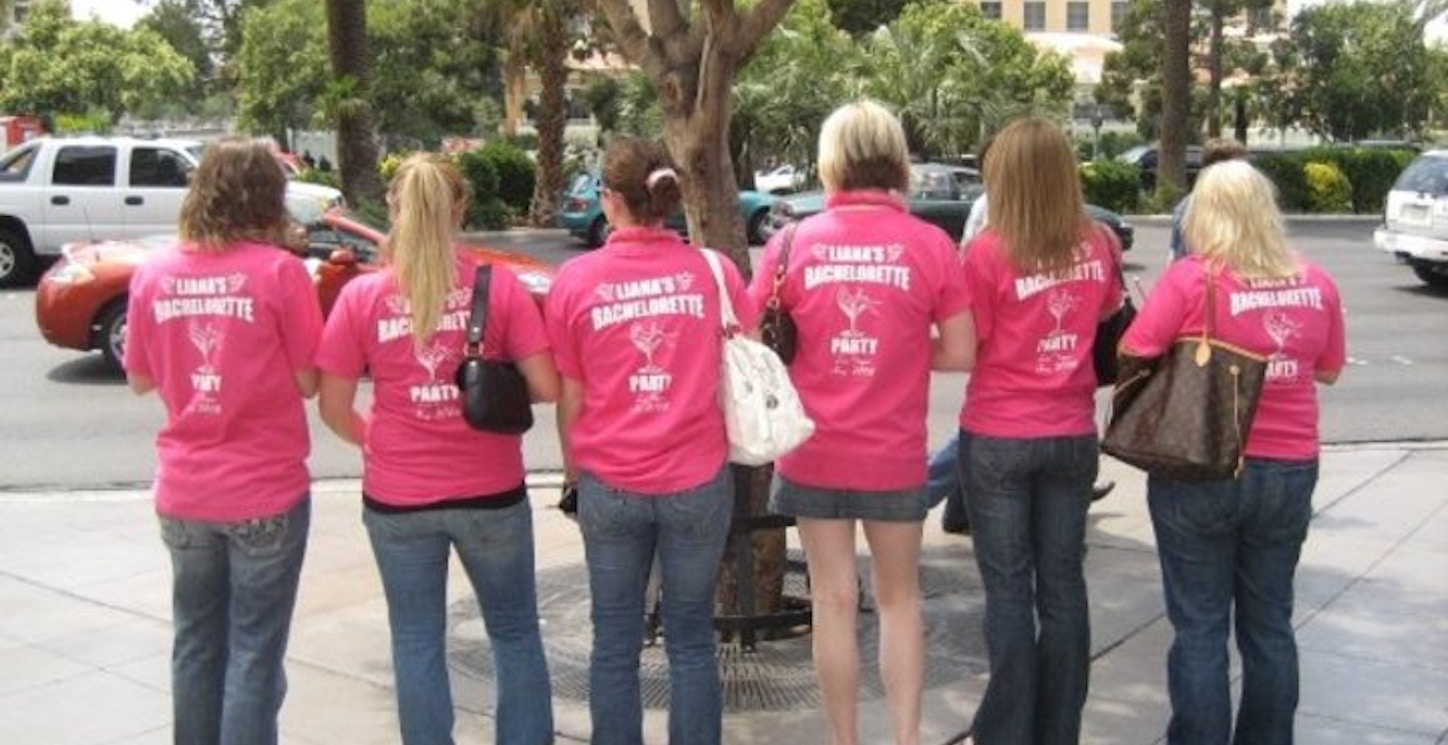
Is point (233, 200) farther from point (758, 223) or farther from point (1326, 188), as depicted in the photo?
point (1326, 188)

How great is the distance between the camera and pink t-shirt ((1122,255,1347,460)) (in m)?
4.10

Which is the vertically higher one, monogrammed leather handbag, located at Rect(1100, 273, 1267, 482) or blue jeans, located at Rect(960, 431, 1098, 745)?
monogrammed leather handbag, located at Rect(1100, 273, 1267, 482)

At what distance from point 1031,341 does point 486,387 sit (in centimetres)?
147

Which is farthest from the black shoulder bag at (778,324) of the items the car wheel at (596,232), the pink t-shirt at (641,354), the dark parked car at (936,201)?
the car wheel at (596,232)

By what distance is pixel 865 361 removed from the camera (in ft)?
13.6

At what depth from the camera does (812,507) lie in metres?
4.28

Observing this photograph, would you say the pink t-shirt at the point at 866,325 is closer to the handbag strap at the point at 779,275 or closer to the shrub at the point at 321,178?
the handbag strap at the point at 779,275

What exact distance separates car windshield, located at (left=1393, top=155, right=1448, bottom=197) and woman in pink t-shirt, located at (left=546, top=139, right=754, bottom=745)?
16777 mm

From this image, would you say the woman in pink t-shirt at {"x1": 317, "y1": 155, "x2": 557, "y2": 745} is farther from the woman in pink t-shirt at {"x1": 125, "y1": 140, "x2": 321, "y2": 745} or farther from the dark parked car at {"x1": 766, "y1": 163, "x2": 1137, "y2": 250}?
the dark parked car at {"x1": 766, "y1": 163, "x2": 1137, "y2": 250}

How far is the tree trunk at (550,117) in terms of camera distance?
1093 inches

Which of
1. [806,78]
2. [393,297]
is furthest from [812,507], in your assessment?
[806,78]

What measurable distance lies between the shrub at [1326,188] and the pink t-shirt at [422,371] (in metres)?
32.0

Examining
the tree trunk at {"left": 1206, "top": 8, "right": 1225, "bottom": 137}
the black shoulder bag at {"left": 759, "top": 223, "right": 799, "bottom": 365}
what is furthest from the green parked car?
the tree trunk at {"left": 1206, "top": 8, "right": 1225, "bottom": 137}

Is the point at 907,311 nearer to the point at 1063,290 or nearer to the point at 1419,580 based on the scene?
the point at 1063,290
